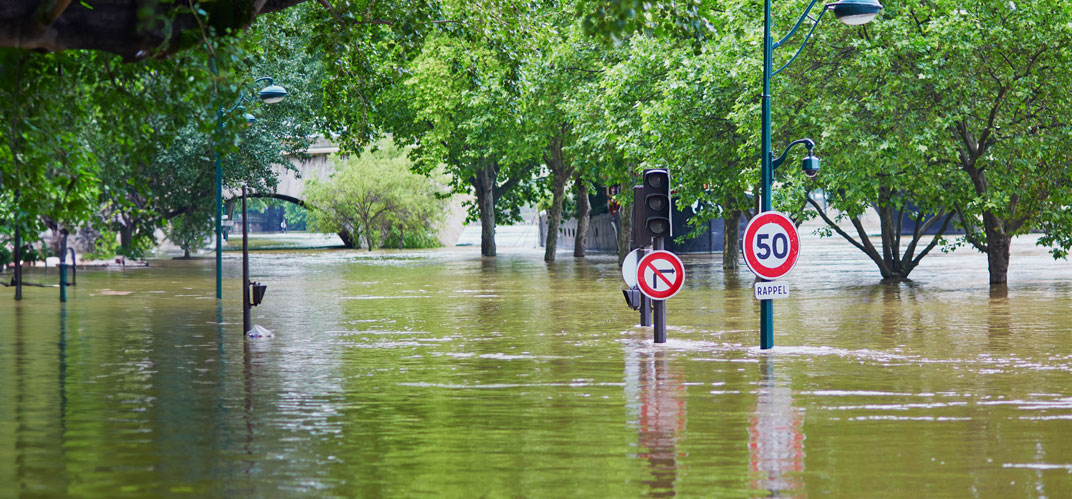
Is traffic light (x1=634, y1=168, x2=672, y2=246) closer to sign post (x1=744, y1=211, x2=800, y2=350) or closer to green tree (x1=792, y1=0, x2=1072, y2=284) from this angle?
sign post (x1=744, y1=211, x2=800, y2=350)

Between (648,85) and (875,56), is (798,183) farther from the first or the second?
(648,85)

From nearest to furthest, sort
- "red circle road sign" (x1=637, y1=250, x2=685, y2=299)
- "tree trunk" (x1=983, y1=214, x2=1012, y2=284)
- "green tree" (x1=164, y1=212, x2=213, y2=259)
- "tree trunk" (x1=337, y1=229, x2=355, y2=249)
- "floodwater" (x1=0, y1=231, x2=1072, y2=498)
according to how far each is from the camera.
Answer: "floodwater" (x1=0, y1=231, x2=1072, y2=498) < "red circle road sign" (x1=637, y1=250, x2=685, y2=299) < "tree trunk" (x1=983, y1=214, x2=1012, y2=284) < "green tree" (x1=164, y1=212, x2=213, y2=259) < "tree trunk" (x1=337, y1=229, x2=355, y2=249)

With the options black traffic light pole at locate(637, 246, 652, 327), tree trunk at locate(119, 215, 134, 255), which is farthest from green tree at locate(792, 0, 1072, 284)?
tree trunk at locate(119, 215, 134, 255)

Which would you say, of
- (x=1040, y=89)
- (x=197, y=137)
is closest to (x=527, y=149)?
(x=197, y=137)

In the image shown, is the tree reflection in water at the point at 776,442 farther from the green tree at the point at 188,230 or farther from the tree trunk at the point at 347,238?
the tree trunk at the point at 347,238

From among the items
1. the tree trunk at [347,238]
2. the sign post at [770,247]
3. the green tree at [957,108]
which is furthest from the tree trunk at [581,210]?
the sign post at [770,247]

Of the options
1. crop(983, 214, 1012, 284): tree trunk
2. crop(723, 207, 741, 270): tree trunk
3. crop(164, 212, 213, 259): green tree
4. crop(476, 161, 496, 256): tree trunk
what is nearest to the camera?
crop(983, 214, 1012, 284): tree trunk

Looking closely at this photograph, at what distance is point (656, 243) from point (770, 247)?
7.94ft

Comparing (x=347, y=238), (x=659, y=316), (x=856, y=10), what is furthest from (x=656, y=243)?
(x=347, y=238)

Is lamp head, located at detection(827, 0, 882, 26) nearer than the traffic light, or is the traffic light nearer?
lamp head, located at detection(827, 0, 882, 26)

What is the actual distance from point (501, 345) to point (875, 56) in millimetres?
14334

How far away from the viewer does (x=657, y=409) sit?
11312 mm

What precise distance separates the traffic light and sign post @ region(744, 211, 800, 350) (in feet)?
6.46

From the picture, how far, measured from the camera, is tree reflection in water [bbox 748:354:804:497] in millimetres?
7961
